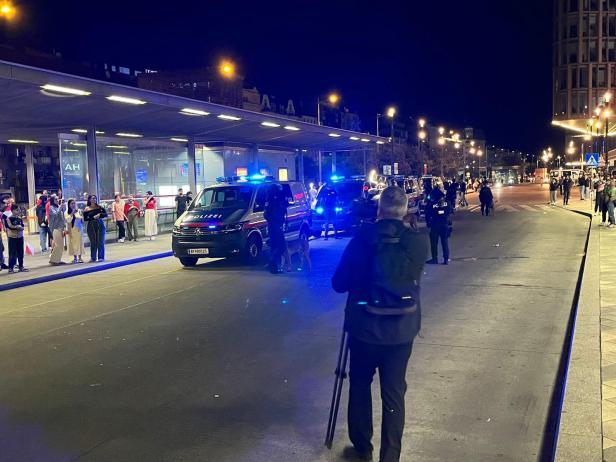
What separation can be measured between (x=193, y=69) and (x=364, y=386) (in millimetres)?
82232

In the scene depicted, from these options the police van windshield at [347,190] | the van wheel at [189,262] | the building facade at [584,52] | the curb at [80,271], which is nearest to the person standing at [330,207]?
the police van windshield at [347,190]

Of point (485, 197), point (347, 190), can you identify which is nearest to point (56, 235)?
point (347, 190)

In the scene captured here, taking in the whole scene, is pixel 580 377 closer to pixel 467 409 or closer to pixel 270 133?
pixel 467 409

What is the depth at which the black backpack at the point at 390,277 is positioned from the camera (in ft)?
12.6

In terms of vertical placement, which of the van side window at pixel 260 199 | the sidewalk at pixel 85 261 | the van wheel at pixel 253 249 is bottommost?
the sidewalk at pixel 85 261

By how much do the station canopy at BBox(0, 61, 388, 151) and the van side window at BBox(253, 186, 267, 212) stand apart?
429cm

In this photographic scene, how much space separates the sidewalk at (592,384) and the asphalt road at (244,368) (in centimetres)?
27

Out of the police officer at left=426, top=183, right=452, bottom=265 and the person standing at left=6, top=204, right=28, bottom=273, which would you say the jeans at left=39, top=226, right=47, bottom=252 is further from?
the police officer at left=426, top=183, right=452, bottom=265

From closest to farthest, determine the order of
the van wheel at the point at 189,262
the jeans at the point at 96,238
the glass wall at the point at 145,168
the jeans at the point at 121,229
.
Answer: the van wheel at the point at 189,262, the jeans at the point at 96,238, the jeans at the point at 121,229, the glass wall at the point at 145,168

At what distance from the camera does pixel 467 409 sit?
211 inches

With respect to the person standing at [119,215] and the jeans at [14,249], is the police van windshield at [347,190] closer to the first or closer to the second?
the person standing at [119,215]

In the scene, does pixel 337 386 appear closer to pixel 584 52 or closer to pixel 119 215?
pixel 119 215

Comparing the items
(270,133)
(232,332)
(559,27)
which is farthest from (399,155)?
(232,332)

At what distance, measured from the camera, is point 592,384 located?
5543 mm
